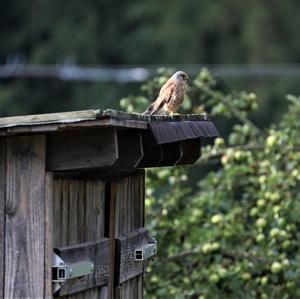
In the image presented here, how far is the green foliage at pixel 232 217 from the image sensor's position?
6.47 metres

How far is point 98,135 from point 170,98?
124 centimetres

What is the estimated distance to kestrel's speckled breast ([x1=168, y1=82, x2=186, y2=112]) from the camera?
5.50 metres

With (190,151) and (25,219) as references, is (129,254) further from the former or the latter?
(25,219)

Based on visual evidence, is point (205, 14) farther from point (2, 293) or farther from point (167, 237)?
point (2, 293)

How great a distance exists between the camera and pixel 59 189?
4.42m

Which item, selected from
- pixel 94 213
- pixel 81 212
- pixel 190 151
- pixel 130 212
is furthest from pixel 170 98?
pixel 81 212

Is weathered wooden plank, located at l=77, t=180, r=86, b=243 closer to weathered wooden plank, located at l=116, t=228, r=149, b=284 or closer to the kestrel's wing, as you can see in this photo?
weathered wooden plank, located at l=116, t=228, r=149, b=284

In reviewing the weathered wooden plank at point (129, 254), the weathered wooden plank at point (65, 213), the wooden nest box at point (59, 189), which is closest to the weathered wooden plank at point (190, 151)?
the weathered wooden plank at point (129, 254)

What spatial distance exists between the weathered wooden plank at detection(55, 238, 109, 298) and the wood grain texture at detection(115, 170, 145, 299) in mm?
176

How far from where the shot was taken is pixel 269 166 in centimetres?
700

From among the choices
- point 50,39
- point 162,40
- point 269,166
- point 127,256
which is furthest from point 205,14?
point 127,256

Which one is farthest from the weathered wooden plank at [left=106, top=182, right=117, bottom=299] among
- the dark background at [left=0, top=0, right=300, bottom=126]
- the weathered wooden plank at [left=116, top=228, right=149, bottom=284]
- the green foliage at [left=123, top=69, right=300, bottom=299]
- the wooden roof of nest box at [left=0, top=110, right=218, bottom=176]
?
the dark background at [left=0, top=0, right=300, bottom=126]

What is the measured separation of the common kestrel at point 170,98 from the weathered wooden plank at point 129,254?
1.76 feet

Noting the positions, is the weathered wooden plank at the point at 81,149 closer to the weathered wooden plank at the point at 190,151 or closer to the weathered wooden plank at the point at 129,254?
the weathered wooden plank at the point at 129,254
